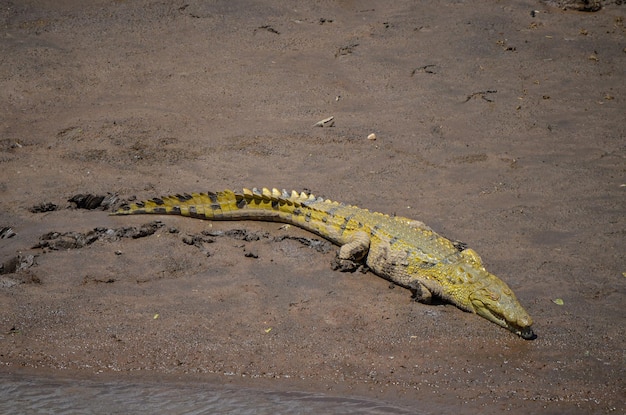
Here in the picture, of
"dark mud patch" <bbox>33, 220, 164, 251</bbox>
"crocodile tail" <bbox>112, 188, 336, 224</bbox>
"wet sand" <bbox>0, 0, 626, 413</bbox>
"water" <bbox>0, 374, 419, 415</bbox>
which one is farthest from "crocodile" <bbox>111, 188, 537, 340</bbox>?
"water" <bbox>0, 374, 419, 415</bbox>

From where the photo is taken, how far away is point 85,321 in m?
6.36

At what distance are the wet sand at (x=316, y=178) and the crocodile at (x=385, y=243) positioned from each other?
0.14m

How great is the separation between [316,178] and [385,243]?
1.95 meters

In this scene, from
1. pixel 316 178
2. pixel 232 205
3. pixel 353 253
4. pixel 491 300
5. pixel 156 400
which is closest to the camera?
pixel 156 400

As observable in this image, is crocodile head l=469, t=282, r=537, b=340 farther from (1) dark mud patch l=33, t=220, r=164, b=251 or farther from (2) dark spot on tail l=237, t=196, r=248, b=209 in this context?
(1) dark mud patch l=33, t=220, r=164, b=251

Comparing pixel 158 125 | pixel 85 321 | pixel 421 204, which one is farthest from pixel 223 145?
pixel 85 321

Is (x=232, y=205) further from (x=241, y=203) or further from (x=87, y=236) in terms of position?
(x=87, y=236)

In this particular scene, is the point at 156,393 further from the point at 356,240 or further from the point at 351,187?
the point at 351,187

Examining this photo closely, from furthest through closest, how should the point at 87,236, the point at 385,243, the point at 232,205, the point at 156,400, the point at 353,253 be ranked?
the point at 232,205, the point at 87,236, the point at 353,253, the point at 385,243, the point at 156,400

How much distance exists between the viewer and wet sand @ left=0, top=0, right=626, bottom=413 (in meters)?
5.96

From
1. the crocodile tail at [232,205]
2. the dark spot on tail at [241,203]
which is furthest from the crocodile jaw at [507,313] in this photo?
the dark spot on tail at [241,203]

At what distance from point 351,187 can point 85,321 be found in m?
3.49

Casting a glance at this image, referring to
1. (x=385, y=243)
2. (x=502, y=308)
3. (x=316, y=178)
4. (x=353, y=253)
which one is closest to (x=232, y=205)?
Answer: (x=316, y=178)

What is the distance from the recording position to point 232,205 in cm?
773
